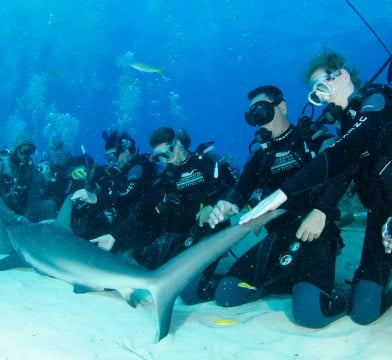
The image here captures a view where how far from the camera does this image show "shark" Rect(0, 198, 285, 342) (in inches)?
126

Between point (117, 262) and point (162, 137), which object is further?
point (162, 137)

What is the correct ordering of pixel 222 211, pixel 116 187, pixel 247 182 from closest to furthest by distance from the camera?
pixel 222 211 → pixel 247 182 → pixel 116 187

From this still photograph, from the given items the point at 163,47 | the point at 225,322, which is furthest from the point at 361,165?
the point at 163,47

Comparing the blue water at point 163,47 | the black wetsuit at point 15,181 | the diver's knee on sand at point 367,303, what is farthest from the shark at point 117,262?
the blue water at point 163,47

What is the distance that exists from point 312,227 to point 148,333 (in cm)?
192

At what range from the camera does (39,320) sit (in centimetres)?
348

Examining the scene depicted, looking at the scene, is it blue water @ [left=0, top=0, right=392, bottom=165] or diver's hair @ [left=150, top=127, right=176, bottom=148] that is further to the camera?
blue water @ [left=0, top=0, right=392, bottom=165]

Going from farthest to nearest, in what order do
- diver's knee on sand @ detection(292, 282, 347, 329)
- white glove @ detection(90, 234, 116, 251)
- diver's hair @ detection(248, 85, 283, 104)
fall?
white glove @ detection(90, 234, 116, 251) < diver's hair @ detection(248, 85, 283, 104) < diver's knee on sand @ detection(292, 282, 347, 329)

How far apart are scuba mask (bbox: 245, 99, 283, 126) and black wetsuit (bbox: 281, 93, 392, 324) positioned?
1146mm

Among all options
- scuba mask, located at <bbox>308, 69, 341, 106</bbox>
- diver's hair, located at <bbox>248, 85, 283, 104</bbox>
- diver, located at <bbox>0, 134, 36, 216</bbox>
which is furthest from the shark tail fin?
diver, located at <bbox>0, 134, 36, 216</bbox>

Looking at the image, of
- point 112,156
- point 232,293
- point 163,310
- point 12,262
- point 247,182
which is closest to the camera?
point 163,310

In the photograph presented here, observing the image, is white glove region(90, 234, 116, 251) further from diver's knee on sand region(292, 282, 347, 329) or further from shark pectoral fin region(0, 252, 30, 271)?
diver's knee on sand region(292, 282, 347, 329)

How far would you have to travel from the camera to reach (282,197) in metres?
3.32

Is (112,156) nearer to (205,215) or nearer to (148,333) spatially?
(205,215)
